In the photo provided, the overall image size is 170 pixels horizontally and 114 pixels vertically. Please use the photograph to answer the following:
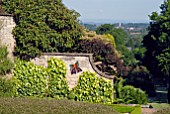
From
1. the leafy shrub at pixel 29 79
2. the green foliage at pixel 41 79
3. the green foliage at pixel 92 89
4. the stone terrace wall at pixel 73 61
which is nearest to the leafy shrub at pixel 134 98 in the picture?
the green foliage at pixel 92 89

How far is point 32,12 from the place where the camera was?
1764 cm

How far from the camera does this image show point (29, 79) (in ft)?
57.7

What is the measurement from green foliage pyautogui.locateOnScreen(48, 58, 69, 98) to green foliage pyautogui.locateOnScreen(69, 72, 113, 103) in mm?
445

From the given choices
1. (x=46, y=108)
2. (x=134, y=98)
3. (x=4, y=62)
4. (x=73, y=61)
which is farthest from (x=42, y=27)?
(x=46, y=108)

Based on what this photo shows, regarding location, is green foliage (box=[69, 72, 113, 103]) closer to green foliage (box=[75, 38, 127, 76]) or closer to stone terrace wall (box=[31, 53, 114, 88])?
stone terrace wall (box=[31, 53, 114, 88])

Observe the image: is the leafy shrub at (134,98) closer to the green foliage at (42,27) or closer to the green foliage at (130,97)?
the green foliage at (130,97)

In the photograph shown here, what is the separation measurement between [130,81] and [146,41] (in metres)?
5.56

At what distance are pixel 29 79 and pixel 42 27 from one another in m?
2.33

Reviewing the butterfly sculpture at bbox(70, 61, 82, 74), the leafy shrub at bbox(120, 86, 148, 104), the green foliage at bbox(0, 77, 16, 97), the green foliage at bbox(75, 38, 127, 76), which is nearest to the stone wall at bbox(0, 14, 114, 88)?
the butterfly sculpture at bbox(70, 61, 82, 74)

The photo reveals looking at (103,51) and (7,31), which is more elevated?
(7,31)

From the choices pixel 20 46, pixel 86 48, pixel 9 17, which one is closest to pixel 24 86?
pixel 20 46

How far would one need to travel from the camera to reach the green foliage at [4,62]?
17125 mm

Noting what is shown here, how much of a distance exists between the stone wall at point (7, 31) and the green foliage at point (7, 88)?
3.87 feet

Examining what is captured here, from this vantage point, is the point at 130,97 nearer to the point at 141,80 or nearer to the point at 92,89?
the point at 92,89
